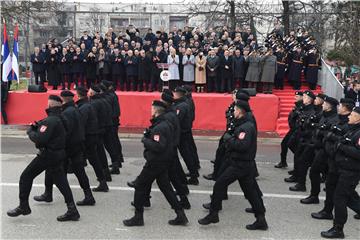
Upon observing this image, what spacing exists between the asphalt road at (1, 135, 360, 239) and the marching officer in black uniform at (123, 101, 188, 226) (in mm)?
196

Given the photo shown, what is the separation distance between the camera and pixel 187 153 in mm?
9125

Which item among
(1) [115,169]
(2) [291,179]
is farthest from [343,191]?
(1) [115,169]

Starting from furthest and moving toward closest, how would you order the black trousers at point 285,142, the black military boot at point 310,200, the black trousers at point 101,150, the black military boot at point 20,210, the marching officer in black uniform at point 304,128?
the black trousers at point 285,142
the black trousers at point 101,150
the marching officer in black uniform at point 304,128
the black military boot at point 310,200
the black military boot at point 20,210

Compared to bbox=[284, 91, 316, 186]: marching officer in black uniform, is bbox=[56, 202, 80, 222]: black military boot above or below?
below

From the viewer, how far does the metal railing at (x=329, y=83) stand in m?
16.6

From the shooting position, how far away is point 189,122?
29.9 ft

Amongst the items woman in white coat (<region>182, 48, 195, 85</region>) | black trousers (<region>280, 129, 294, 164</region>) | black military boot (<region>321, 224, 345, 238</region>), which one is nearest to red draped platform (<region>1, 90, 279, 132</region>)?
woman in white coat (<region>182, 48, 195, 85</region>)

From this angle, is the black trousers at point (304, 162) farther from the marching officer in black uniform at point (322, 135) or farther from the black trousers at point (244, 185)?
the black trousers at point (244, 185)

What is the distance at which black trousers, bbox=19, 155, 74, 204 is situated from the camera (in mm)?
6633

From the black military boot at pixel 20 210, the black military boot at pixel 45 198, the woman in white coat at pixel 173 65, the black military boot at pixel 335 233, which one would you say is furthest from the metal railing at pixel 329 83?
the black military boot at pixel 20 210

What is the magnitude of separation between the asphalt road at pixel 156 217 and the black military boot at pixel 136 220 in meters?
0.08

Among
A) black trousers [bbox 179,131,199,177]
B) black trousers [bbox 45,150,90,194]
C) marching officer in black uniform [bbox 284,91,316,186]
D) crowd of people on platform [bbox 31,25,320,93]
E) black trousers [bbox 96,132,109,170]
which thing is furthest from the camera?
crowd of people on platform [bbox 31,25,320,93]

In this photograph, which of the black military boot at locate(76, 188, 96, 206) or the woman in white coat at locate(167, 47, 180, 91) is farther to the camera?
the woman in white coat at locate(167, 47, 180, 91)

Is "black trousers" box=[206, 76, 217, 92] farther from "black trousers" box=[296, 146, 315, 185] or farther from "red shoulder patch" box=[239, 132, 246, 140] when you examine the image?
"red shoulder patch" box=[239, 132, 246, 140]
